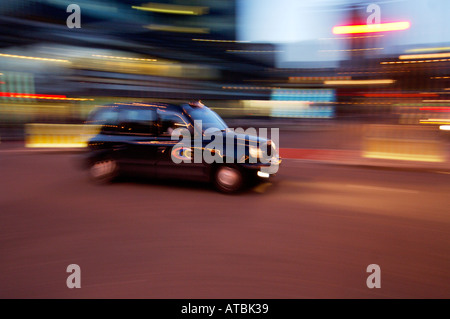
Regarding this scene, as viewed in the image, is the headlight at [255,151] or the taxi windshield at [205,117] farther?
the taxi windshield at [205,117]

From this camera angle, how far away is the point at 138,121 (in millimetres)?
6457

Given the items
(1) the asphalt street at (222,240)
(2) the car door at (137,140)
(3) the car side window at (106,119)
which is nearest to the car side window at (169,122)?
(2) the car door at (137,140)

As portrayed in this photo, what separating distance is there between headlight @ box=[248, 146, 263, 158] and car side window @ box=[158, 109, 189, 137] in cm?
130

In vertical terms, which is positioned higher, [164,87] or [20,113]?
[164,87]

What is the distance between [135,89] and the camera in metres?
43.5

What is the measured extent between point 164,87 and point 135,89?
16.3 ft

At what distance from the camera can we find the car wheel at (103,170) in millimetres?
6789

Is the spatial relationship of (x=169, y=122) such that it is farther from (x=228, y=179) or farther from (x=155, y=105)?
(x=228, y=179)

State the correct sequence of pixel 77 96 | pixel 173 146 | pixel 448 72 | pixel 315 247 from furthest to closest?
pixel 448 72 < pixel 77 96 < pixel 173 146 < pixel 315 247

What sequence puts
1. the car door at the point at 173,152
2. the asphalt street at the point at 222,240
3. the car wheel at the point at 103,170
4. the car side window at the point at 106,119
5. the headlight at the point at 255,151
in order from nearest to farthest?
the asphalt street at the point at 222,240
the headlight at the point at 255,151
the car door at the point at 173,152
the car side window at the point at 106,119
the car wheel at the point at 103,170

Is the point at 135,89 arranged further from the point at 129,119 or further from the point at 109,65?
the point at 129,119

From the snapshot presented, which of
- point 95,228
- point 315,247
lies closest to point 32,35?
point 95,228

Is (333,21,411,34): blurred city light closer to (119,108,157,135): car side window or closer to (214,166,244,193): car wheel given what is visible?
(214,166,244,193): car wheel

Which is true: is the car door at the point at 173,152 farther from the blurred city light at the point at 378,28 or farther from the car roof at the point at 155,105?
the blurred city light at the point at 378,28
